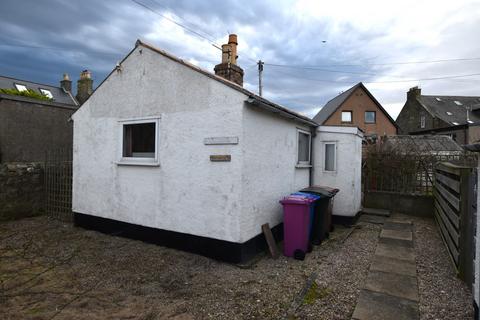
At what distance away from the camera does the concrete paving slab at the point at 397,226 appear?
25.1ft

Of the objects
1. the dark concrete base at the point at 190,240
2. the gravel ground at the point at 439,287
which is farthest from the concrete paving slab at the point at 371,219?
the dark concrete base at the point at 190,240

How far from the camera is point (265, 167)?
5723 mm

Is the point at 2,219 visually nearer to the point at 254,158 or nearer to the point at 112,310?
the point at 112,310

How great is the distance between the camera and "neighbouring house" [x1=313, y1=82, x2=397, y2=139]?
28.0 meters

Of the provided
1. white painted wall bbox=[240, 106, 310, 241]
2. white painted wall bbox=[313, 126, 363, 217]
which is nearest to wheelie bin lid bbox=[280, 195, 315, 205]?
white painted wall bbox=[240, 106, 310, 241]

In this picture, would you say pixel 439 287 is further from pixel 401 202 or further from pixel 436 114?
pixel 436 114

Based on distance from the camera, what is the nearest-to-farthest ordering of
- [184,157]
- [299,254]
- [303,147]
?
[299,254] < [184,157] < [303,147]

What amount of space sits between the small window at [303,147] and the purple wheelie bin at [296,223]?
2.31 meters

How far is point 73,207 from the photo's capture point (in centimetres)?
752

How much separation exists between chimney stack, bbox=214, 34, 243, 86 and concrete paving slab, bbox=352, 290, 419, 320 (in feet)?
19.7

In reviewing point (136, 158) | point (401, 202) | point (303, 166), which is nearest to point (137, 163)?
point (136, 158)

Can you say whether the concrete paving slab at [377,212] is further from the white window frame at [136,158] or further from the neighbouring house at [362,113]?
the neighbouring house at [362,113]

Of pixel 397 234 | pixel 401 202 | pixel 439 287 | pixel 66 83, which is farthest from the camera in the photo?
pixel 66 83

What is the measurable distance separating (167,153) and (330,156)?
16.9 feet
